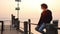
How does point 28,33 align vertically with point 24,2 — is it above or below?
below

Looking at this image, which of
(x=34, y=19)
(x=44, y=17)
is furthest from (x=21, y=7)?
(x=44, y=17)

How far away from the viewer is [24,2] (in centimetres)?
2527

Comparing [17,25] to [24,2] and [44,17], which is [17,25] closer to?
[44,17]

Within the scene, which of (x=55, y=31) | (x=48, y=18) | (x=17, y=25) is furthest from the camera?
(x=17, y=25)

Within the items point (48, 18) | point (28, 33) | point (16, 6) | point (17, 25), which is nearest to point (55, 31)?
point (48, 18)

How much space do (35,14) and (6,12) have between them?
3.56m

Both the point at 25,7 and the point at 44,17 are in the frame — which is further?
the point at 25,7

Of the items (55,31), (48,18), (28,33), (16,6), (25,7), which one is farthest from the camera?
(25,7)

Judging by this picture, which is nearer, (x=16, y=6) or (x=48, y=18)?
(x=48, y=18)

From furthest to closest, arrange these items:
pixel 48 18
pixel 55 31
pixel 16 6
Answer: pixel 16 6 → pixel 48 18 → pixel 55 31

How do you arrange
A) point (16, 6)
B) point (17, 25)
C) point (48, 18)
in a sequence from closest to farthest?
point (48, 18), point (17, 25), point (16, 6)

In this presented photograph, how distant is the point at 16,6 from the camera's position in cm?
2347

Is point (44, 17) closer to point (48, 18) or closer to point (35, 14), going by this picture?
point (48, 18)

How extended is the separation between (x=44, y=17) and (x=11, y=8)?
18.4m
